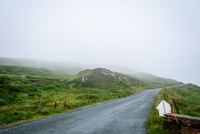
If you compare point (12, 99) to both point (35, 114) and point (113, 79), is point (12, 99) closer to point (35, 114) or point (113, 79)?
point (35, 114)

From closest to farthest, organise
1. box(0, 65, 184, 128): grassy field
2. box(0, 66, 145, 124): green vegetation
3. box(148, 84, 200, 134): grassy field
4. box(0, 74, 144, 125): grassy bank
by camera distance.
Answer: box(148, 84, 200, 134): grassy field
box(0, 74, 144, 125): grassy bank
box(0, 66, 145, 124): green vegetation
box(0, 65, 184, 128): grassy field

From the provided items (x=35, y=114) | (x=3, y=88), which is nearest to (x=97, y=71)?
(x=3, y=88)

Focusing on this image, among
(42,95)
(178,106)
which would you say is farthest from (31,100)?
(178,106)

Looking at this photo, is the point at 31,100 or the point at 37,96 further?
the point at 37,96

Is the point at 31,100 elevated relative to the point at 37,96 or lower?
elevated

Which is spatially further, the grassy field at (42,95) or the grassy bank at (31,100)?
the grassy field at (42,95)

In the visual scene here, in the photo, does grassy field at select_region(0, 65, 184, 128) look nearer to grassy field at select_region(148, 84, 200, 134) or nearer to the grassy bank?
the grassy bank

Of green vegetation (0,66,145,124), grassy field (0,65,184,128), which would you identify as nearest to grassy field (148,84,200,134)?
grassy field (0,65,184,128)

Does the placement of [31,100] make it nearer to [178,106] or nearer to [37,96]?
[37,96]

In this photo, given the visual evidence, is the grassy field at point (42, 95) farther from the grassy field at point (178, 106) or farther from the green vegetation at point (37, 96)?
the grassy field at point (178, 106)

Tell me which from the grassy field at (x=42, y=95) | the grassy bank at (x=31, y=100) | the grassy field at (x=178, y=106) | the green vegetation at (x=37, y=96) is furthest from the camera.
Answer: the grassy field at (x=42, y=95)

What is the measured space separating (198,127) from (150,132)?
401 centimetres

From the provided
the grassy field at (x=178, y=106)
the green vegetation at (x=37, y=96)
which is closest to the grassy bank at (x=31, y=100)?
the green vegetation at (x=37, y=96)

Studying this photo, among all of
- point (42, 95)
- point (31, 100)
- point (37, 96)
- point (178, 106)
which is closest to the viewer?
point (178, 106)
